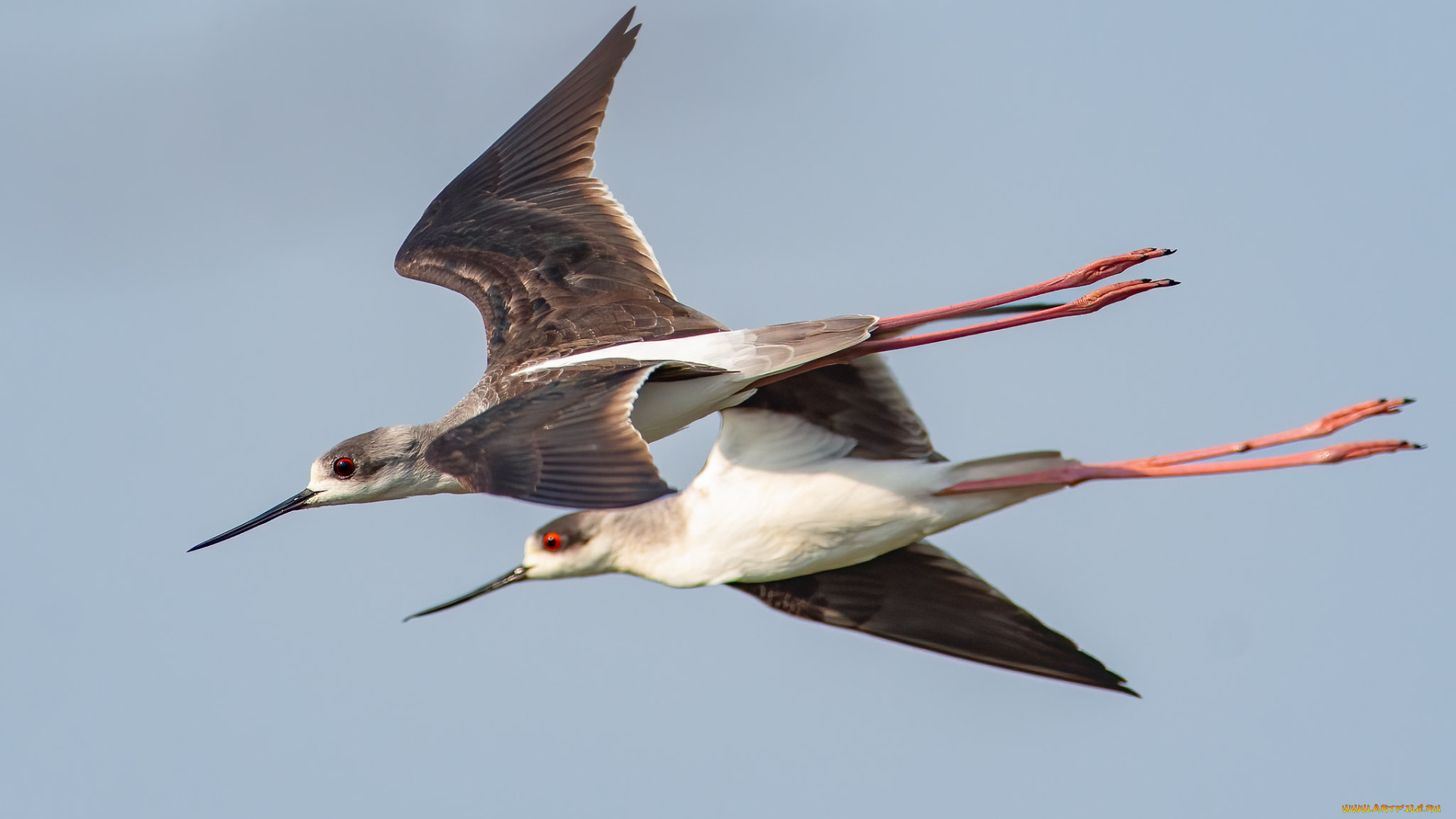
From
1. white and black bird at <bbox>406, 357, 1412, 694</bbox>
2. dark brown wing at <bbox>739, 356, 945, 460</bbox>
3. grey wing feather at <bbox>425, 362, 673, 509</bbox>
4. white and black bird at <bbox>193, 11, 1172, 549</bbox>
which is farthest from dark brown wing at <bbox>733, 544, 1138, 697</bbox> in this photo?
grey wing feather at <bbox>425, 362, 673, 509</bbox>

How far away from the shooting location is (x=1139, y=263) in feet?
25.7

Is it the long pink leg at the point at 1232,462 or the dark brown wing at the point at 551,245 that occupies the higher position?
the dark brown wing at the point at 551,245

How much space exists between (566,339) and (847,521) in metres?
1.81

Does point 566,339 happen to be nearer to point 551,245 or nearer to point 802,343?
point 551,245

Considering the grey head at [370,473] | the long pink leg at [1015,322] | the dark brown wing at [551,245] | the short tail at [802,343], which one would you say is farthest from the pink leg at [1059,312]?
the grey head at [370,473]

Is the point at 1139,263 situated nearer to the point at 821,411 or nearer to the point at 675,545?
the point at 821,411

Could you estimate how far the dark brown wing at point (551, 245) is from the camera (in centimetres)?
839

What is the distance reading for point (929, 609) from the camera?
8062 mm

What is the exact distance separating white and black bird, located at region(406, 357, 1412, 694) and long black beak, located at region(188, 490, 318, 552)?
3.71ft

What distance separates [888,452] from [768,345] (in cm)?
79

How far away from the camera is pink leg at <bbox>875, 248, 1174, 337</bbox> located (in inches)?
299

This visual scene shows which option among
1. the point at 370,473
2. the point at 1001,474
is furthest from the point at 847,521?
the point at 370,473

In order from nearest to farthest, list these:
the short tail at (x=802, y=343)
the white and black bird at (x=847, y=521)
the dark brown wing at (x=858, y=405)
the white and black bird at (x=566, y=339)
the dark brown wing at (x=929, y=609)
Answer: the white and black bird at (x=566, y=339)
the short tail at (x=802, y=343)
the white and black bird at (x=847, y=521)
the dark brown wing at (x=858, y=405)
the dark brown wing at (x=929, y=609)

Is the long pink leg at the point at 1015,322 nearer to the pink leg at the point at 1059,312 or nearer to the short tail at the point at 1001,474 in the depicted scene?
the pink leg at the point at 1059,312
